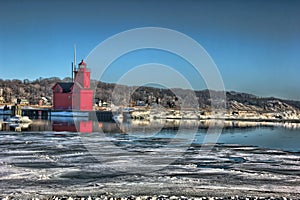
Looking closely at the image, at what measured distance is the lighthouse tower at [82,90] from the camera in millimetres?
64688

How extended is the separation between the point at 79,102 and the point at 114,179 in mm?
55945

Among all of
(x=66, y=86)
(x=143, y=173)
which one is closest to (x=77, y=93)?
(x=66, y=86)

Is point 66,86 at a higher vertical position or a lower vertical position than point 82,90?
higher

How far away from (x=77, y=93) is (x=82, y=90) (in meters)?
1.25

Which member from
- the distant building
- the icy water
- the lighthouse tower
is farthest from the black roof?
the icy water

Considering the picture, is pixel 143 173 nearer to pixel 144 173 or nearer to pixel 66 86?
pixel 144 173

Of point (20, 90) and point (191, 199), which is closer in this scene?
point (191, 199)

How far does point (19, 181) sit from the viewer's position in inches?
384

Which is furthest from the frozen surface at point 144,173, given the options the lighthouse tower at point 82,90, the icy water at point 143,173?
the lighthouse tower at point 82,90

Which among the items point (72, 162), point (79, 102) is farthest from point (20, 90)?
point (72, 162)

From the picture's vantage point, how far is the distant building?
213ft

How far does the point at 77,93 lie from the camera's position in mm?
65062

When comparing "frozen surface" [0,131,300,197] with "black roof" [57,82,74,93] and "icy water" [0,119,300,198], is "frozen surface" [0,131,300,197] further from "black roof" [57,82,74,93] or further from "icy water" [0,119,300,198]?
"black roof" [57,82,74,93]

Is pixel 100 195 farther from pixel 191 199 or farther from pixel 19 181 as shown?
pixel 19 181
